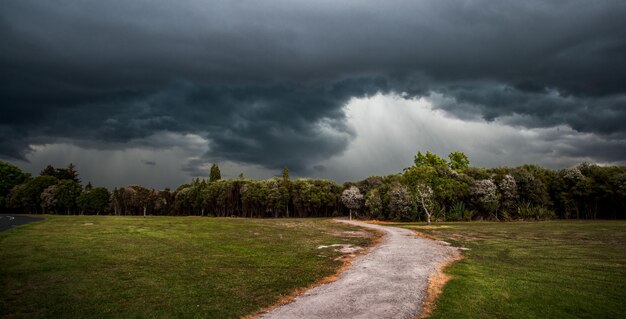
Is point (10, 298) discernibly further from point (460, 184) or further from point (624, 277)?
point (460, 184)

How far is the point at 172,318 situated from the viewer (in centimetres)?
1284

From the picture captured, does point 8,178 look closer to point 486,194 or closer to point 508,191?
point 486,194

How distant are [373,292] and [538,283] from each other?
8.94m

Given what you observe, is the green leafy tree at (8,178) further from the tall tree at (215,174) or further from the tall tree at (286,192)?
the tall tree at (286,192)

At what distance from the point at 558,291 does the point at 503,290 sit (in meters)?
2.48

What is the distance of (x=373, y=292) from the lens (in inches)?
619

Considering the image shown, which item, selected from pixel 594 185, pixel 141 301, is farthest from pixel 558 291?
pixel 594 185

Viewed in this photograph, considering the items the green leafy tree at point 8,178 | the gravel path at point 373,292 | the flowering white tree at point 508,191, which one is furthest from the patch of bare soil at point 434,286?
the green leafy tree at point 8,178

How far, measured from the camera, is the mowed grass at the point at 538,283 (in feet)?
45.0

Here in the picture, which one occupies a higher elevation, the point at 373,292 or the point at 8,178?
the point at 8,178

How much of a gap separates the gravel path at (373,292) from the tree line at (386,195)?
4162cm

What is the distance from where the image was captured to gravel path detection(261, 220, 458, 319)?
1316cm

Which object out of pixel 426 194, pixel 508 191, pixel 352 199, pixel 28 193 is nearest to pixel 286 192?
pixel 352 199

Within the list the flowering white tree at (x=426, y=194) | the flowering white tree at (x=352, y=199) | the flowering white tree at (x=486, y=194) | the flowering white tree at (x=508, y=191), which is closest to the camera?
the flowering white tree at (x=426, y=194)
